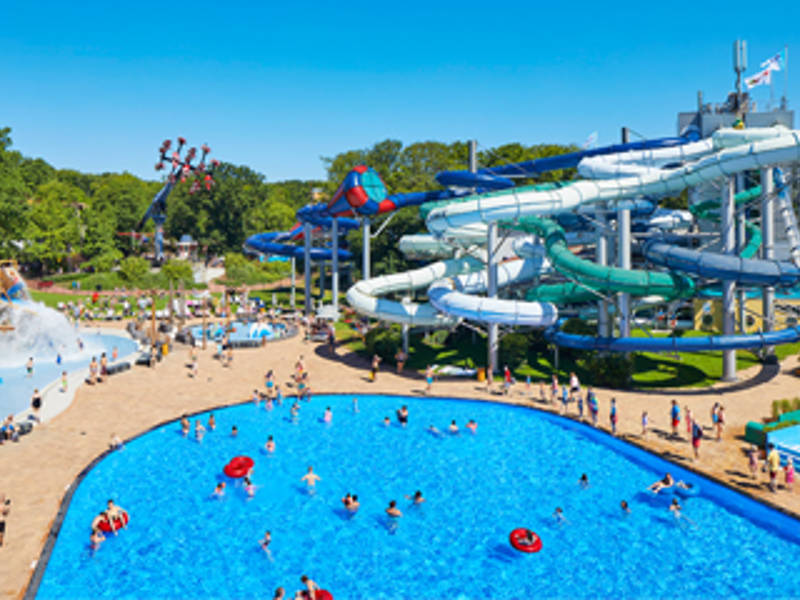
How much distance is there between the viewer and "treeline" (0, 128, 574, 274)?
61.9 m

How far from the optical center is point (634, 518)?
1525 cm

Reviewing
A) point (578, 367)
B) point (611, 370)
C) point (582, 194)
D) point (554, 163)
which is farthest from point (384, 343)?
point (554, 163)

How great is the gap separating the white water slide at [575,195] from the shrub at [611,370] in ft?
10.2

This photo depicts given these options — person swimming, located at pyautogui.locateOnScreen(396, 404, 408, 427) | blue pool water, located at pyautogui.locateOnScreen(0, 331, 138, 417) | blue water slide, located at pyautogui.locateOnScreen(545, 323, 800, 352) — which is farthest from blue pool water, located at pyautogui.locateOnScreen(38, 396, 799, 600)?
blue pool water, located at pyautogui.locateOnScreen(0, 331, 138, 417)

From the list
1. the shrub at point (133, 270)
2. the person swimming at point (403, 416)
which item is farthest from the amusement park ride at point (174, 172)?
the person swimming at point (403, 416)

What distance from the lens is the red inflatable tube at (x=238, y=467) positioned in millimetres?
17703

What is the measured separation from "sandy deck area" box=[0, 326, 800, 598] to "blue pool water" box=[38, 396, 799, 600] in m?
0.63

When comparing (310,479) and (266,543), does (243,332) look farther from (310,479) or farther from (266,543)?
(266,543)

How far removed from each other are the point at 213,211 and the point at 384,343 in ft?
178

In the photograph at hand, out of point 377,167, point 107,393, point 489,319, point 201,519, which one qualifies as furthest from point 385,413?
point 377,167

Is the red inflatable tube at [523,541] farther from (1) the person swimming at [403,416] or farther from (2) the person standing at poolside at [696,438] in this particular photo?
(1) the person swimming at [403,416]

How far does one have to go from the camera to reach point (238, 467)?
17984 millimetres

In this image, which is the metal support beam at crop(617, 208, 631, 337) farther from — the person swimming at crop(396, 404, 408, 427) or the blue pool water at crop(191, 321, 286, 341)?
the blue pool water at crop(191, 321, 286, 341)

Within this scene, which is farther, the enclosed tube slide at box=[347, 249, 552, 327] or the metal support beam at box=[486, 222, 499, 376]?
the enclosed tube slide at box=[347, 249, 552, 327]
